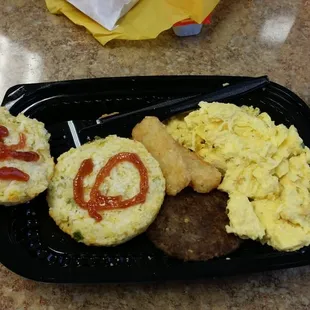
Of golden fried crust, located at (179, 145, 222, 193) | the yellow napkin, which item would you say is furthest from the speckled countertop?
golden fried crust, located at (179, 145, 222, 193)

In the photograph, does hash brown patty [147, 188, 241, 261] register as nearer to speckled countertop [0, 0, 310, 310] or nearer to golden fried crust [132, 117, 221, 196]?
golden fried crust [132, 117, 221, 196]

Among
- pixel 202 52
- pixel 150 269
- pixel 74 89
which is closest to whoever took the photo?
pixel 150 269

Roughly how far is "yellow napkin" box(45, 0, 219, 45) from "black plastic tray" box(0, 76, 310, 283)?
28cm

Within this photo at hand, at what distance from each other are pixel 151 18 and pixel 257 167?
2.08 ft

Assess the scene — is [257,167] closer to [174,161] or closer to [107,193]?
[174,161]

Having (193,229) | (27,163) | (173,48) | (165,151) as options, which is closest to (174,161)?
(165,151)

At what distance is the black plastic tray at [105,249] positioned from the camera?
102 cm

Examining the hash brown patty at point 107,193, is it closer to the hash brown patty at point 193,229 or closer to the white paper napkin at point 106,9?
the hash brown patty at point 193,229

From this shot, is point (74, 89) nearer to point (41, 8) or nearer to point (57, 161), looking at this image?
point (57, 161)

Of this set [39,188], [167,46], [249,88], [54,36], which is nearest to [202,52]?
[167,46]

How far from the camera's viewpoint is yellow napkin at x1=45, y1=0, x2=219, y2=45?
4.98ft

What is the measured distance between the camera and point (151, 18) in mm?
1534

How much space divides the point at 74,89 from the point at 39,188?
338 mm

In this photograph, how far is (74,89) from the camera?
1.29m
